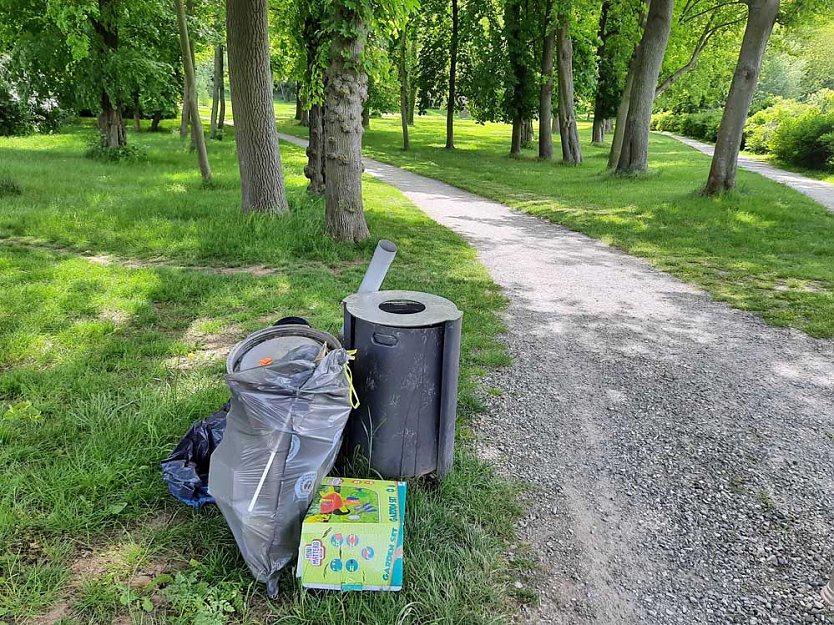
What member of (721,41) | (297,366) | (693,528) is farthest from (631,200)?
(721,41)

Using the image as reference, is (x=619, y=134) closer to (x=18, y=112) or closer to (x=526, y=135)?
(x=526, y=135)

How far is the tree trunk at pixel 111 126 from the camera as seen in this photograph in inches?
654

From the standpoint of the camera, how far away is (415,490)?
9.42ft

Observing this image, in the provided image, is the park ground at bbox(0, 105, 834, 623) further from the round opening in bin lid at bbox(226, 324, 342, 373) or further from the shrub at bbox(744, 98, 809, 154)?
the shrub at bbox(744, 98, 809, 154)

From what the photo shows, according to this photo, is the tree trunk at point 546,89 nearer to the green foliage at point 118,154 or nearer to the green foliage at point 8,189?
the green foliage at point 118,154

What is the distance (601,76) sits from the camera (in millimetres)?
27531

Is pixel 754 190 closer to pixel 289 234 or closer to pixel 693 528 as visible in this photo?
pixel 289 234

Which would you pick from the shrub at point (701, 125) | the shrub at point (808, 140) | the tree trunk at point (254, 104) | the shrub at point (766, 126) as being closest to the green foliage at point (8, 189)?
the tree trunk at point (254, 104)

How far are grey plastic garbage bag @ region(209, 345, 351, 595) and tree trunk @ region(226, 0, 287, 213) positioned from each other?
6.78m

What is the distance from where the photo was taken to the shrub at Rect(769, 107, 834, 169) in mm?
20078

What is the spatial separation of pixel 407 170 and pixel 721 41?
44.0ft

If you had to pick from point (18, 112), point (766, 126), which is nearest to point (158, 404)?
point (18, 112)

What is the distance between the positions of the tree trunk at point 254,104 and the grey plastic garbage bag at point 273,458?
678 cm

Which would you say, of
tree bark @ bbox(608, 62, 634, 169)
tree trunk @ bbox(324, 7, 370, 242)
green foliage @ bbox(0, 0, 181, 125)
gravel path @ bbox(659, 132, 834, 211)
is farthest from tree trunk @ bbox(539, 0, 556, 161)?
tree trunk @ bbox(324, 7, 370, 242)
